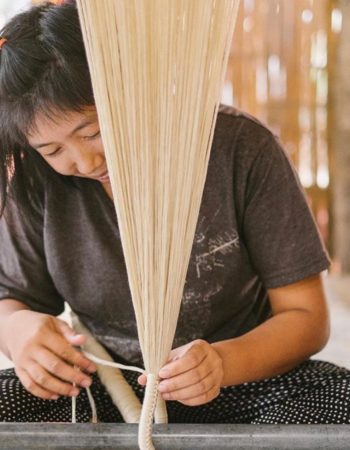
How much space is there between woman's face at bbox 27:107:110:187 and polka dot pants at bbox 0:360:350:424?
1.22ft

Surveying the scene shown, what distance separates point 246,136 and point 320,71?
335 centimetres

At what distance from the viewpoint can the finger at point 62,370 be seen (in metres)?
1.02

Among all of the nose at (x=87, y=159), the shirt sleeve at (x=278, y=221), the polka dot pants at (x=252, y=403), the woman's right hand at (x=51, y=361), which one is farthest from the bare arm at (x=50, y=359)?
the shirt sleeve at (x=278, y=221)

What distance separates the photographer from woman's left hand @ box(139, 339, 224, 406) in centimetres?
89

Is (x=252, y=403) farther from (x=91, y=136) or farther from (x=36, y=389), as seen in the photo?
(x=91, y=136)

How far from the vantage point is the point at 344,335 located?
9.12 ft

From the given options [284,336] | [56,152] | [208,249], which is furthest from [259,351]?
[56,152]

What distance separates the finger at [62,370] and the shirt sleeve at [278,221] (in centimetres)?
37

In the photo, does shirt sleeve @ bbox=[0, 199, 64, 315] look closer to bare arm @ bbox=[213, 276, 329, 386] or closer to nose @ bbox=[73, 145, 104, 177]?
nose @ bbox=[73, 145, 104, 177]

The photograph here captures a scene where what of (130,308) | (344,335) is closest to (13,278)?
(130,308)

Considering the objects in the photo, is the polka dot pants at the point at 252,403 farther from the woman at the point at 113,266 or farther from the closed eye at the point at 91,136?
the closed eye at the point at 91,136

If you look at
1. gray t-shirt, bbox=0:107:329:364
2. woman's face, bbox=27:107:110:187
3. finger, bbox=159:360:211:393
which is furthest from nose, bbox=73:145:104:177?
finger, bbox=159:360:211:393

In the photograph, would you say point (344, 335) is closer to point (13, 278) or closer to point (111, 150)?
point (13, 278)

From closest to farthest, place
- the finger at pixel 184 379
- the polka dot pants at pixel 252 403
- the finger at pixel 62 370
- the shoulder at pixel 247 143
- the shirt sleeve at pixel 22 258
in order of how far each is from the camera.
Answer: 1. the finger at pixel 184 379
2. the finger at pixel 62 370
3. the polka dot pants at pixel 252 403
4. the shoulder at pixel 247 143
5. the shirt sleeve at pixel 22 258
